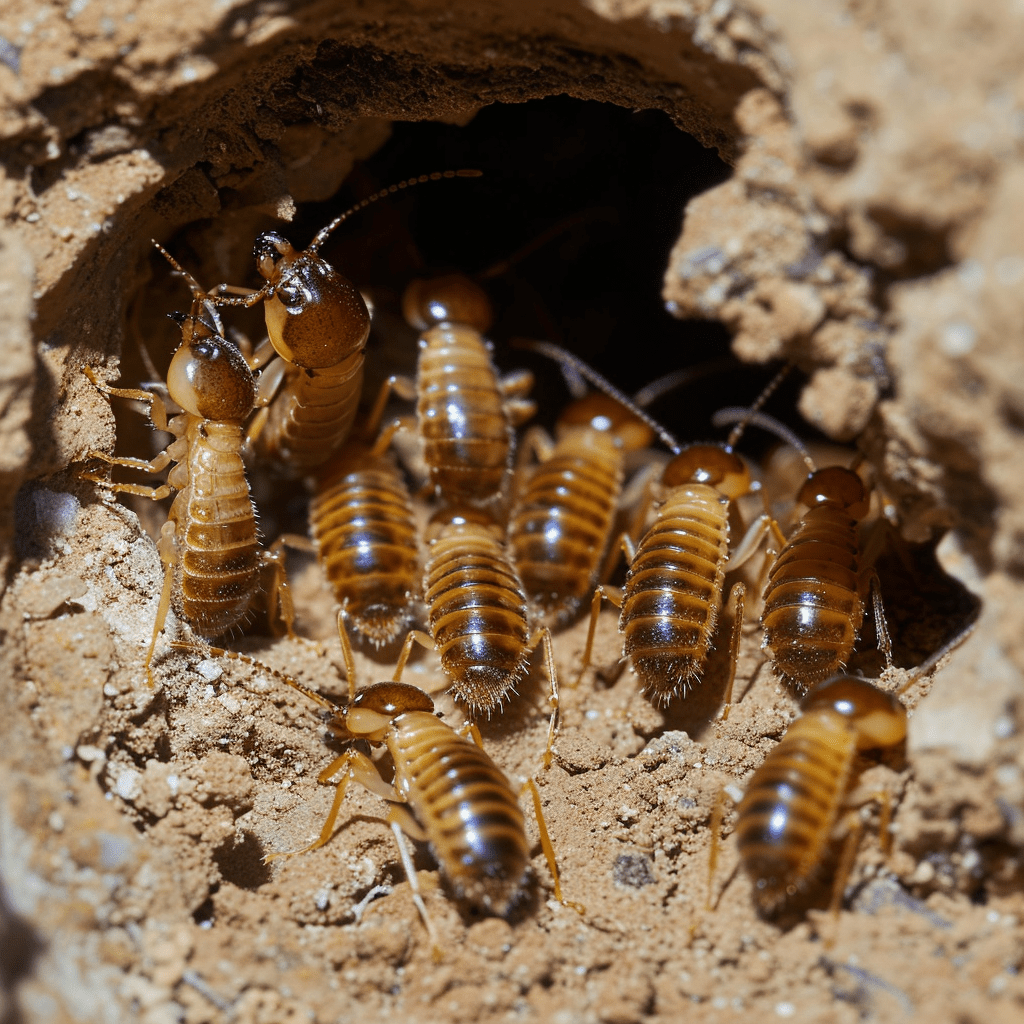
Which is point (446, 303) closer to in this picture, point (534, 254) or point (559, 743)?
point (534, 254)

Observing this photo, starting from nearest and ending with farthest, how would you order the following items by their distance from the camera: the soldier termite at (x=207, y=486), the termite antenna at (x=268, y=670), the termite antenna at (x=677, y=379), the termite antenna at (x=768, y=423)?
the termite antenna at (x=268, y=670)
the soldier termite at (x=207, y=486)
the termite antenna at (x=768, y=423)
the termite antenna at (x=677, y=379)

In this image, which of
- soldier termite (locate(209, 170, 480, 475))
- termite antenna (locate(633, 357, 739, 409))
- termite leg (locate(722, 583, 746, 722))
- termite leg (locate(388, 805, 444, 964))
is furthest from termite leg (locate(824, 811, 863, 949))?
termite antenna (locate(633, 357, 739, 409))

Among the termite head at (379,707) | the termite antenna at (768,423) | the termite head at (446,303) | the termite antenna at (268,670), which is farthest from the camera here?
the termite head at (446,303)

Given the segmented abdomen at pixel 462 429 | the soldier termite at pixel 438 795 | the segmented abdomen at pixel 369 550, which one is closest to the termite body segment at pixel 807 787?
the soldier termite at pixel 438 795

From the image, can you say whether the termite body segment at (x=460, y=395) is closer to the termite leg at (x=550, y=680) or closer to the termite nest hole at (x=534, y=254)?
the termite nest hole at (x=534, y=254)

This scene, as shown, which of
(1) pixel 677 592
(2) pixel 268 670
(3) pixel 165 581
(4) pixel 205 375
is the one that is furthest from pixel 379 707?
(4) pixel 205 375

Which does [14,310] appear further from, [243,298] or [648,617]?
[648,617]
